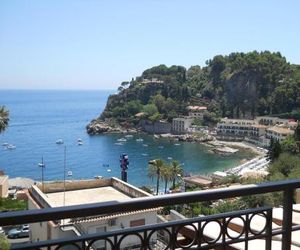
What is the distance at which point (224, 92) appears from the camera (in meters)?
85.8

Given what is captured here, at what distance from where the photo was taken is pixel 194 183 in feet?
117

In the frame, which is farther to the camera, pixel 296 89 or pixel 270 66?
pixel 270 66

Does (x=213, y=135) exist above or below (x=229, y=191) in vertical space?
below

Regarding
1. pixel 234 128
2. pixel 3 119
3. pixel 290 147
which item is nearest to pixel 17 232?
pixel 3 119

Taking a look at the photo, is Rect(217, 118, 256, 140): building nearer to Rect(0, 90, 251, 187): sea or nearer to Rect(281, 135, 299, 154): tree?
Rect(0, 90, 251, 187): sea

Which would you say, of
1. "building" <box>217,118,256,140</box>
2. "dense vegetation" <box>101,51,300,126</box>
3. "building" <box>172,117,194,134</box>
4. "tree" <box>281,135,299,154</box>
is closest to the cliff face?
"dense vegetation" <box>101,51,300,126</box>

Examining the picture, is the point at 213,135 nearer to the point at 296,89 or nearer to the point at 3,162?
the point at 296,89

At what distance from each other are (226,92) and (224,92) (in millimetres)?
746

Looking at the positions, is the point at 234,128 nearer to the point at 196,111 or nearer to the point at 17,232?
the point at 196,111

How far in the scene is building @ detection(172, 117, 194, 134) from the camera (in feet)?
249

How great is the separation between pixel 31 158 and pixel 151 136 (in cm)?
2567

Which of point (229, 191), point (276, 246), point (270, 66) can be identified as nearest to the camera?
point (229, 191)

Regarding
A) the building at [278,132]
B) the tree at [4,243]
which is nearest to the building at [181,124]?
the building at [278,132]

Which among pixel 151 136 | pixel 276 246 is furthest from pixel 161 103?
pixel 276 246
